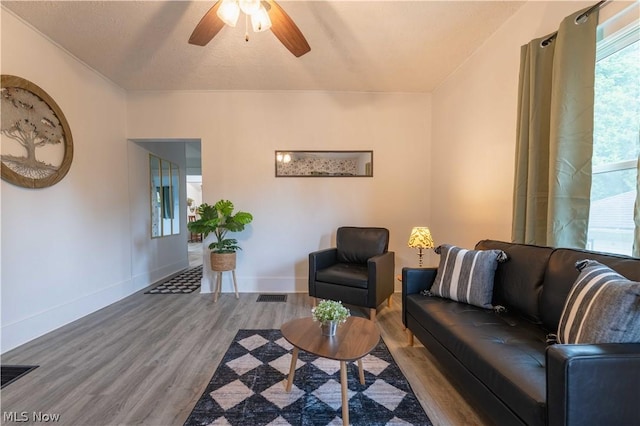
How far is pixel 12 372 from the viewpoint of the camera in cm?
184

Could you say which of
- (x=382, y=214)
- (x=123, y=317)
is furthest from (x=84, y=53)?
(x=382, y=214)

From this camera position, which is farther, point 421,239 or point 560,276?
point 421,239

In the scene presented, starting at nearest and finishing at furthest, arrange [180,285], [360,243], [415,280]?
[415,280] → [360,243] → [180,285]

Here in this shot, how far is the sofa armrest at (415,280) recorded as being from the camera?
7.20ft

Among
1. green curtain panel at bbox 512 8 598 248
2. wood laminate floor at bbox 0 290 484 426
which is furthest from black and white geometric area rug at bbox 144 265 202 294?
green curtain panel at bbox 512 8 598 248

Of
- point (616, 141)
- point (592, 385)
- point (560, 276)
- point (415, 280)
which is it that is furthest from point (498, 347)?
point (616, 141)

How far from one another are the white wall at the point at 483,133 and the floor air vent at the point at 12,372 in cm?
390

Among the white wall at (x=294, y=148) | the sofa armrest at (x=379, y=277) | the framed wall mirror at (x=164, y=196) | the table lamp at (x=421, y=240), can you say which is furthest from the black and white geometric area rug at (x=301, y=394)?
the framed wall mirror at (x=164, y=196)

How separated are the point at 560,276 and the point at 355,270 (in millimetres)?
1761

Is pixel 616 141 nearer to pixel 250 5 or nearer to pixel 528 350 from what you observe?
pixel 528 350

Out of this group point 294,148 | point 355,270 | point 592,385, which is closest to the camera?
point 592,385

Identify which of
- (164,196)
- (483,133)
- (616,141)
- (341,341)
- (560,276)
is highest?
(483,133)

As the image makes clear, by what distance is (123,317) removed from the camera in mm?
2801

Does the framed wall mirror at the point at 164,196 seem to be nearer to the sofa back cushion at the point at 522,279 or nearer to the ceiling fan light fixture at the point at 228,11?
the ceiling fan light fixture at the point at 228,11
